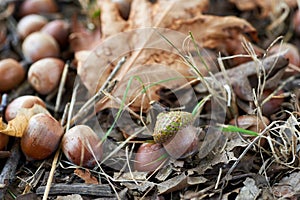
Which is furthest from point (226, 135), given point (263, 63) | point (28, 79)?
point (28, 79)

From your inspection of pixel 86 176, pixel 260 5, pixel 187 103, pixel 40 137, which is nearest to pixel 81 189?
pixel 86 176

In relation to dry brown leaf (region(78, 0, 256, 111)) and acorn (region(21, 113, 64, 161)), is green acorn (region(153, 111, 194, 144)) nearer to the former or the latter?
dry brown leaf (region(78, 0, 256, 111))

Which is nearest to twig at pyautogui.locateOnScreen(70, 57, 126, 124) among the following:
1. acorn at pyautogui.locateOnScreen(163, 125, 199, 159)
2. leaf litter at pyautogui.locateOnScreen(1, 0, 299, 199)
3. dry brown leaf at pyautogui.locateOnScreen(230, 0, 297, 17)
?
leaf litter at pyautogui.locateOnScreen(1, 0, 299, 199)

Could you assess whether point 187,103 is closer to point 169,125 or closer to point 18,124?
point 169,125

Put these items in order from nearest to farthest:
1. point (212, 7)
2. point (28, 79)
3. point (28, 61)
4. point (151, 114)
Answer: point (151, 114) → point (28, 79) → point (28, 61) → point (212, 7)

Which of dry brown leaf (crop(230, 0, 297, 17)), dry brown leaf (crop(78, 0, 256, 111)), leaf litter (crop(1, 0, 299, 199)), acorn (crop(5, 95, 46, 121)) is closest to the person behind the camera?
leaf litter (crop(1, 0, 299, 199))

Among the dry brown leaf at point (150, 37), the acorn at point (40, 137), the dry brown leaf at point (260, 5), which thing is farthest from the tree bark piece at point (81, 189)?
the dry brown leaf at point (260, 5)

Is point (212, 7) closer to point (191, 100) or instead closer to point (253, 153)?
point (191, 100)
